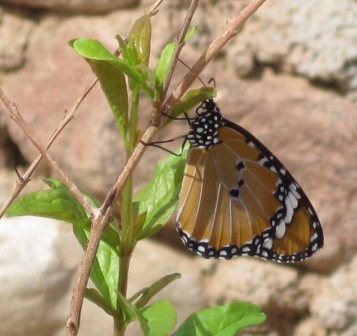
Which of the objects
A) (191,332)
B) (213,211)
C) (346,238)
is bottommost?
(191,332)

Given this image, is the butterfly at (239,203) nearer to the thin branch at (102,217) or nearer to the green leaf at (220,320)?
the green leaf at (220,320)

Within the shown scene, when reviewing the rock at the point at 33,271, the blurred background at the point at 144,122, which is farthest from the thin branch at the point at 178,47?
the rock at the point at 33,271

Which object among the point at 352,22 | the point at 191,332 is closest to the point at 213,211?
the point at 191,332

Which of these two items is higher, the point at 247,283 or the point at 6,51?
the point at 6,51

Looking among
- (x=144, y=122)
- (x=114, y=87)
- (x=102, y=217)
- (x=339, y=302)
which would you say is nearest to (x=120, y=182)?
(x=102, y=217)

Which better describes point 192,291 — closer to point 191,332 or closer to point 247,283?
point 247,283

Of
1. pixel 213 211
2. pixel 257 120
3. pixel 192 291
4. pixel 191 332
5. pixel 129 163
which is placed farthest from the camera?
pixel 192 291
